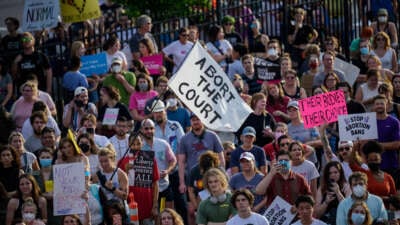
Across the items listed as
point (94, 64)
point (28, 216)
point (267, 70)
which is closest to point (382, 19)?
point (267, 70)

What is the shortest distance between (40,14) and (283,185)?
673cm

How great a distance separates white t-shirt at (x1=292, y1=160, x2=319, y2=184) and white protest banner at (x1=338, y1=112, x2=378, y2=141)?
3.16ft

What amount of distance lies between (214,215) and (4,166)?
9.86 ft

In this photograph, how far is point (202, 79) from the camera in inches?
861

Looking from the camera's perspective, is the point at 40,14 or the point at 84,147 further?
the point at 40,14

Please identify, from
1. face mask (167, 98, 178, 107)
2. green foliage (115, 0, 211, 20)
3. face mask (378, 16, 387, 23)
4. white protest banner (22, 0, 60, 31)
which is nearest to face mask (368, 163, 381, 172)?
face mask (167, 98, 178, 107)

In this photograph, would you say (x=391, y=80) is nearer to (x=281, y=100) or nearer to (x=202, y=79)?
(x=281, y=100)

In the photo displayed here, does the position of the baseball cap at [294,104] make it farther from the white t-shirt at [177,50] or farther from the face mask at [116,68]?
the white t-shirt at [177,50]

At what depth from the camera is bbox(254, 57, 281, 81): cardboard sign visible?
83.4 ft

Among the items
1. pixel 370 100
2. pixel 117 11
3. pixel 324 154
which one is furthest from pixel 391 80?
pixel 117 11

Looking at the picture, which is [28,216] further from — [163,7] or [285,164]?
[163,7]

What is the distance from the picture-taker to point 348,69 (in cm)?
2642

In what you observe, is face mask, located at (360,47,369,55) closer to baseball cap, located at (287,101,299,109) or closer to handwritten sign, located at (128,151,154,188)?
baseball cap, located at (287,101,299,109)

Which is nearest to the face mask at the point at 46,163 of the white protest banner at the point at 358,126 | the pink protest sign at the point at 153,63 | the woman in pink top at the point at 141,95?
the woman in pink top at the point at 141,95
